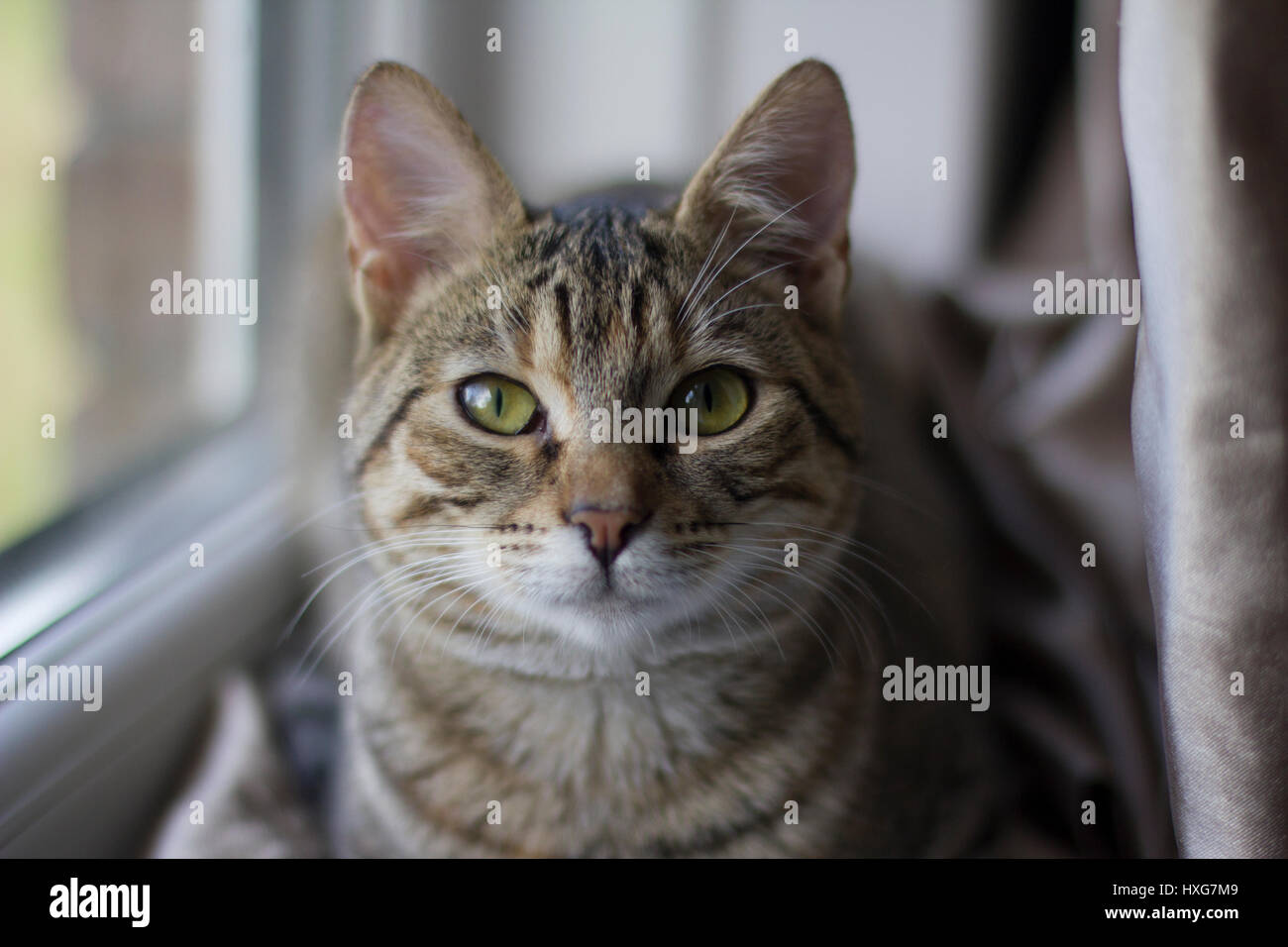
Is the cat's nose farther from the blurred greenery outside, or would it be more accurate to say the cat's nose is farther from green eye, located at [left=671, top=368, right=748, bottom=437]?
the blurred greenery outside

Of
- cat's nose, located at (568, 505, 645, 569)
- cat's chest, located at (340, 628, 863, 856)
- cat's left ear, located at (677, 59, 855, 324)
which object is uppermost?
cat's left ear, located at (677, 59, 855, 324)

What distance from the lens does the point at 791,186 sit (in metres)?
0.78

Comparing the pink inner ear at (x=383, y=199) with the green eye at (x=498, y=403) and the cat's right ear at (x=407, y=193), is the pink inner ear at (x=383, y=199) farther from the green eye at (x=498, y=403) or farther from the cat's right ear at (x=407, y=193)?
the green eye at (x=498, y=403)

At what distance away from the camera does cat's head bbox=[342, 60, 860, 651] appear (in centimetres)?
71

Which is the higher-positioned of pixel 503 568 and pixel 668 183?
pixel 668 183

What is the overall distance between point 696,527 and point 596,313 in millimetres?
198

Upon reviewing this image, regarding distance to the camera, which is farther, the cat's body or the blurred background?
the blurred background

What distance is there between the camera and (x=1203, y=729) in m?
0.73

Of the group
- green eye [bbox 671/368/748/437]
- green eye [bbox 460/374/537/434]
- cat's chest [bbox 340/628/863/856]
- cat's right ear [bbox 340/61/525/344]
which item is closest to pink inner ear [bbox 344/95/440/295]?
cat's right ear [bbox 340/61/525/344]

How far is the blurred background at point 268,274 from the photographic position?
896 mm

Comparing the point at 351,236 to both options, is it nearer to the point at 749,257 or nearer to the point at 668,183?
the point at 749,257

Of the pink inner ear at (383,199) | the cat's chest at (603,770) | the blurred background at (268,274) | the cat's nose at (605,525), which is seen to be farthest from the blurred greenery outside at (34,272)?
the cat's nose at (605,525)

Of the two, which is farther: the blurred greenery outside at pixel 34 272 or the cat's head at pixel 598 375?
the blurred greenery outside at pixel 34 272
